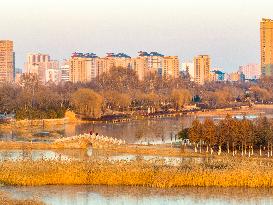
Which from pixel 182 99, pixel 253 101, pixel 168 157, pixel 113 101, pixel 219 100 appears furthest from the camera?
pixel 253 101

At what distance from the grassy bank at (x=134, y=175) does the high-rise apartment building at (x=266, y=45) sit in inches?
5291

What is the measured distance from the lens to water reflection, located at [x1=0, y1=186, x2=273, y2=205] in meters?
21.9

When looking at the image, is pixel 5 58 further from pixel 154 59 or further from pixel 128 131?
pixel 128 131

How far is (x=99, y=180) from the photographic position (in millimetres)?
23812

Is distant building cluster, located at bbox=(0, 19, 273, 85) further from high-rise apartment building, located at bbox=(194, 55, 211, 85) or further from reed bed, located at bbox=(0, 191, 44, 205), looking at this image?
reed bed, located at bbox=(0, 191, 44, 205)

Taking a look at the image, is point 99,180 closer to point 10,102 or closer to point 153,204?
point 153,204

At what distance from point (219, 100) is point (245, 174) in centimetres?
6344

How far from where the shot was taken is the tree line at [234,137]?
32106mm

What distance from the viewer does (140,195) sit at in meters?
22.6

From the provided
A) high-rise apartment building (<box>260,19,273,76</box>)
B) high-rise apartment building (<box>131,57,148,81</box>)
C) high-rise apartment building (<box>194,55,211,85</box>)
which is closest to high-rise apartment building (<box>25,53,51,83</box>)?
high-rise apartment building (<box>131,57,148,81</box>)

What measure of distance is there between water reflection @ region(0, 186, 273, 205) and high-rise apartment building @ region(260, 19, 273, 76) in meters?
136

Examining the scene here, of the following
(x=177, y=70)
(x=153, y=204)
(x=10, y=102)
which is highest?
(x=177, y=70)

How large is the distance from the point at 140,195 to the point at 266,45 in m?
141

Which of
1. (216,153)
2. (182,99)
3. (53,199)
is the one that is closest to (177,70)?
(182,99)
